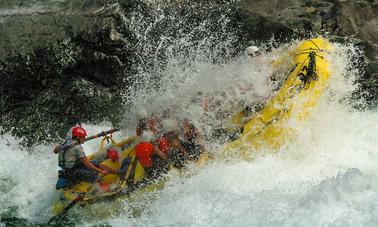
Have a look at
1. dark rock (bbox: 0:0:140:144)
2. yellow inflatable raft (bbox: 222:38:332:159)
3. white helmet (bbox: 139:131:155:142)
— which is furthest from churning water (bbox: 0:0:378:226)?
dark rock (bbox: 0:0:140:144)

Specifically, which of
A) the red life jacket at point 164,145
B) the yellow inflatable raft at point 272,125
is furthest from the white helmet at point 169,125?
the yellow inflatable raft at point 272,125

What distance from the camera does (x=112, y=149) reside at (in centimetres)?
878

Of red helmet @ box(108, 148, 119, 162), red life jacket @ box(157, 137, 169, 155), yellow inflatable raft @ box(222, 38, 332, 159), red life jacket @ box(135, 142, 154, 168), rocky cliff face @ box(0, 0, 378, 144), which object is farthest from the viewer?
rocky cliff face @ box(0, 0, 378, 144)

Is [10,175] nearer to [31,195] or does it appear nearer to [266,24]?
[31,195]

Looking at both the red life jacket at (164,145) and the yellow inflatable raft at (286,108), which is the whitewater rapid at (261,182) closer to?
the yellow inflatable raft at (286,108)

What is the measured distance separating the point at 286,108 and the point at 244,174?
121cm

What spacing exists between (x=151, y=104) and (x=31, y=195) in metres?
2.47

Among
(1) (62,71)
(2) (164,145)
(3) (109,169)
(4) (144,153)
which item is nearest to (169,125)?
(2) (164,145)

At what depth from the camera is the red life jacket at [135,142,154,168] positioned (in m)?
8.11

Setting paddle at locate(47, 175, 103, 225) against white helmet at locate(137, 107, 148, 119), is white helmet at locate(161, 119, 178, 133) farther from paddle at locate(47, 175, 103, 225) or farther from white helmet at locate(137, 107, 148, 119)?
paddle at locate(47, 175, 103, 225)

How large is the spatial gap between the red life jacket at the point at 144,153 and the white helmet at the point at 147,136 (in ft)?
0.25

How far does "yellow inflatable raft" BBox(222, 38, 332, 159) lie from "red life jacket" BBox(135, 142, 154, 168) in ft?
3.88

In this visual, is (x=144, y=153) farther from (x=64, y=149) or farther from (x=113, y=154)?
(x=64, y=149)

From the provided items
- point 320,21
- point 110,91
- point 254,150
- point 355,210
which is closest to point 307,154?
point 254,150
